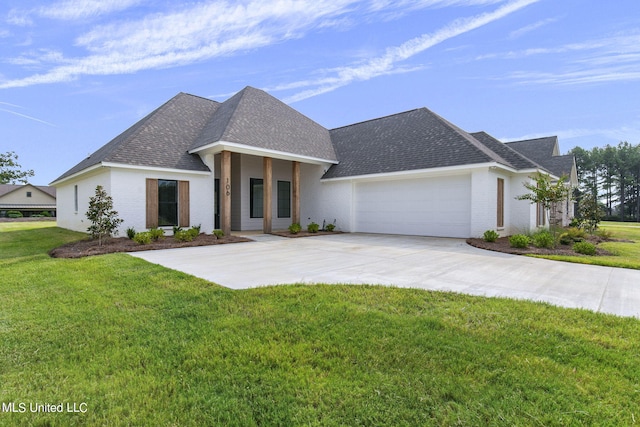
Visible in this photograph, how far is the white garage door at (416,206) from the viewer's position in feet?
42.0

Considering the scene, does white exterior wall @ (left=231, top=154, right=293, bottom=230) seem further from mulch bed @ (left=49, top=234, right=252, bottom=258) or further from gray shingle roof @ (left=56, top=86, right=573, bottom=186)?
mulch bed @ (left=49, top=234, right=252, bottom=258)

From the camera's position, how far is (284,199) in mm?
18250

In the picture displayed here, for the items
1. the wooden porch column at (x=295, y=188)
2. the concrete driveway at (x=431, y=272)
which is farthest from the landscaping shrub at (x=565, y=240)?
the wooden porch column at (x=295, y=188)

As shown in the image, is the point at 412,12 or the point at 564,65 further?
the point at 564,65

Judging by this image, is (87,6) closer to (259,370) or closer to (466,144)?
(259,370)

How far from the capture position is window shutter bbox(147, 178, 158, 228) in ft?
39.5

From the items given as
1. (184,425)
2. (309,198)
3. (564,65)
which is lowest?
(184,425)

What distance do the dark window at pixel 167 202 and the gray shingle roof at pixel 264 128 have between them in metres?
2.08

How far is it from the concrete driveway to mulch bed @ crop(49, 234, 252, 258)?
36.7 inches

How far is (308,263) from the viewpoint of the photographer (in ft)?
23.3

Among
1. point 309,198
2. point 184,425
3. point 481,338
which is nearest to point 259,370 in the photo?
point 184,425

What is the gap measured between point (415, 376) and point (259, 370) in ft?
4.22

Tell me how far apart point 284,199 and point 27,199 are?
4809 cm

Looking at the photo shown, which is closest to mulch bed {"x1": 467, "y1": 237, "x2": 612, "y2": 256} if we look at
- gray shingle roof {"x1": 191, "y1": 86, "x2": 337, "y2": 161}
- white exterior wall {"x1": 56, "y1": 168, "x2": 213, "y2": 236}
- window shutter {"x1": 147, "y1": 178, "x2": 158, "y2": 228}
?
gray shingle roof {"x1": 191, "y1": 86, "x2": 337, "y2": 161}
